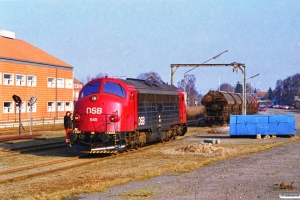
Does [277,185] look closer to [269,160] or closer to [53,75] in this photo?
[269,160]

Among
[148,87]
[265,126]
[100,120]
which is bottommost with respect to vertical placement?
[265,126]

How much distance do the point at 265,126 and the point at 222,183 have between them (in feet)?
64.6

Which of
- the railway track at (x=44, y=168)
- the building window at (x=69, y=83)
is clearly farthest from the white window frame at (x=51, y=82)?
the railway track at (x=44, y=168)

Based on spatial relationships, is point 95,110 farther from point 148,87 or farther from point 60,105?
point 60,105

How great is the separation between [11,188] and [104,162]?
222 inches

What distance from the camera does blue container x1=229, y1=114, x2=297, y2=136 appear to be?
1217 inches

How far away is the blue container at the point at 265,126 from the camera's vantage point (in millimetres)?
30906

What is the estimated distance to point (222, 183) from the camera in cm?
1220

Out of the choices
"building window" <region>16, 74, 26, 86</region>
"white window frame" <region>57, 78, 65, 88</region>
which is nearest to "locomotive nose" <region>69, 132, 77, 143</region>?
"building window" <region>16, 74, 26, 86</region>

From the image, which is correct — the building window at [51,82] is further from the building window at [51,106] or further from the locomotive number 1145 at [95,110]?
the locomotive number 1145 at [95,110]

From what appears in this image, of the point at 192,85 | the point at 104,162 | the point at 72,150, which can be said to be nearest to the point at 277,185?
the point at 104,162

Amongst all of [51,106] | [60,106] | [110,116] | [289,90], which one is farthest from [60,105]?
[289,90]

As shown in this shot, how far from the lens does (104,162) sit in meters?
18.3

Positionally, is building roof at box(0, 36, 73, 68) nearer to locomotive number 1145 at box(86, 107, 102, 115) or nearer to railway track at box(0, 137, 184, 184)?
locomotive number 1145 at box(86, 107, 102, 115)
